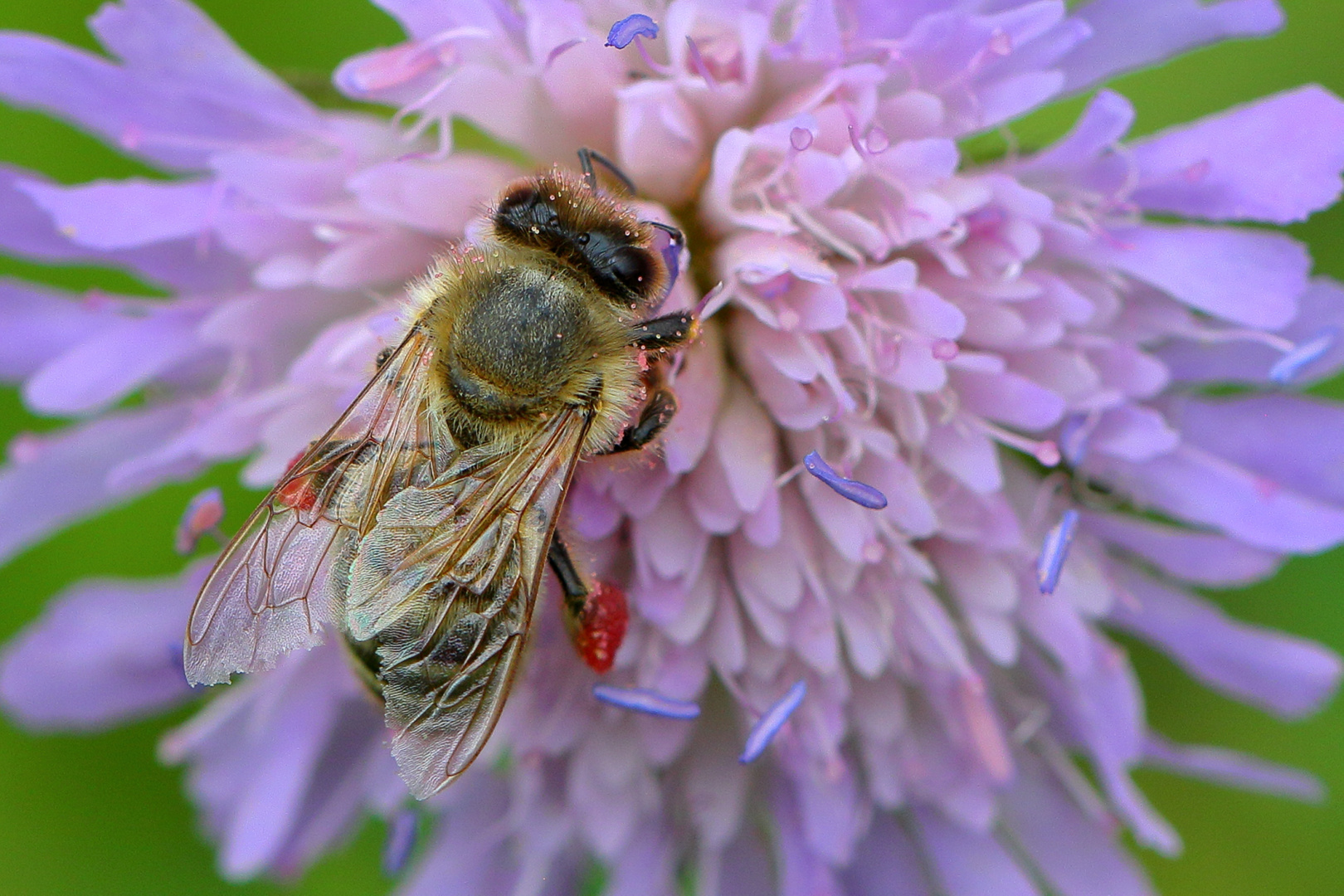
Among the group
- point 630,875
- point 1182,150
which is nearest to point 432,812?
Answer: point 630,875

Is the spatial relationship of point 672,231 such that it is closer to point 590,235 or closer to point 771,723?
point 590,235

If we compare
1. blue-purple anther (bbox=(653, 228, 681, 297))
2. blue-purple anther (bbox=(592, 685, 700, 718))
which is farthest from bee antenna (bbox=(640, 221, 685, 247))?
blue-purple anther (bbox=(592, 685, 700, 718))

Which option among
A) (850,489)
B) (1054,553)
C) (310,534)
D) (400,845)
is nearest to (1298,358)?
(1054,553)

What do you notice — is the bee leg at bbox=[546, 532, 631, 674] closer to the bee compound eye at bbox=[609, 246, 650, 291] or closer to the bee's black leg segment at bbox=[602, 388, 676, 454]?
the bee's black leg segment at bbox=[602, 388, 676, 454]

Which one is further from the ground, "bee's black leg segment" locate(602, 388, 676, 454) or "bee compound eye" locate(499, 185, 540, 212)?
"bee compound eye" locate(499, 185, 540, 212)

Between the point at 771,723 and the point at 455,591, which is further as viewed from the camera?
the point at 771,723

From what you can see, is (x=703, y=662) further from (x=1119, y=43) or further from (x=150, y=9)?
(x=150, y=9)
